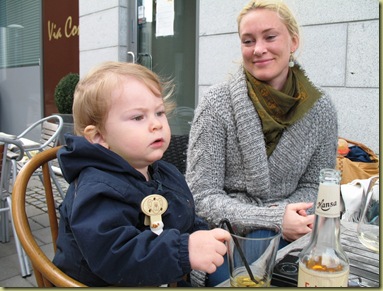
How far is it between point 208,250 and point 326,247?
0.99ft

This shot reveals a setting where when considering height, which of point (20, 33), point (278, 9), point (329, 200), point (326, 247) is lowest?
point (326, 247)

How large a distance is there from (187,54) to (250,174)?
3282mm

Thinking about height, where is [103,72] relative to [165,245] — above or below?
above

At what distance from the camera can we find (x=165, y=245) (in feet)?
3.41

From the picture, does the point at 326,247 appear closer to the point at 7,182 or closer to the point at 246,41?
the point at 246,41

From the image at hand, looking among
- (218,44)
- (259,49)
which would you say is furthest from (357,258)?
(218,44)

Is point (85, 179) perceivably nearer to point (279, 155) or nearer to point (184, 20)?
point (279, 155)

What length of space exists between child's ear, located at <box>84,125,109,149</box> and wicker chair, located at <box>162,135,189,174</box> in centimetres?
121

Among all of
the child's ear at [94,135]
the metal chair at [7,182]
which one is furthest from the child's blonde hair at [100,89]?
the metal chair at [7,182]

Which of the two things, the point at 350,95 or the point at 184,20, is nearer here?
Answer: the point at 350,95

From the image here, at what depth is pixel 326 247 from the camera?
2.77ft

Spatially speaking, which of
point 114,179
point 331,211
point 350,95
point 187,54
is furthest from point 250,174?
point 187,54

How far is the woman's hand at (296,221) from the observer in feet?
4.61

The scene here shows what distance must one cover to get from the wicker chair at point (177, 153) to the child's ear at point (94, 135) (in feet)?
3.97
